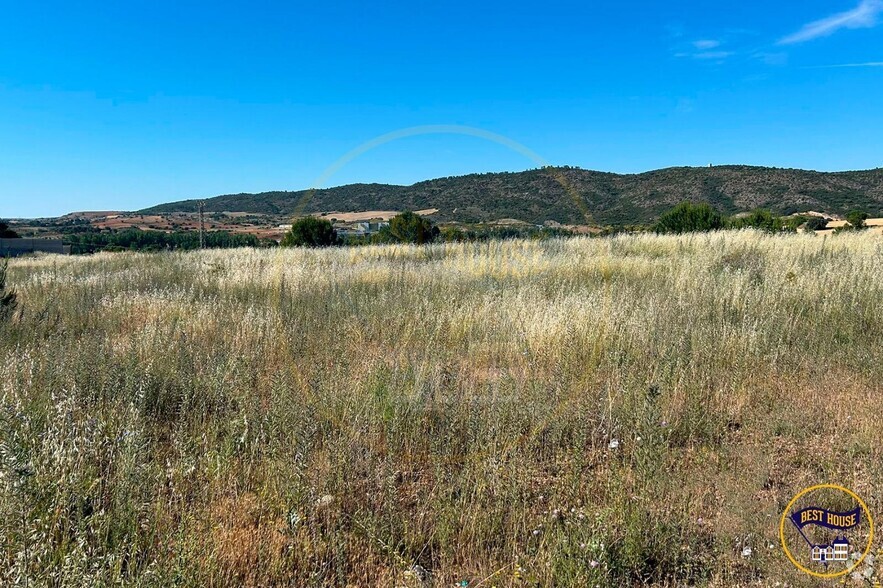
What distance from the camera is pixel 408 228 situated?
22.5 m

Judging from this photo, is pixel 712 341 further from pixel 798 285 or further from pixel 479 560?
pixel 479 560

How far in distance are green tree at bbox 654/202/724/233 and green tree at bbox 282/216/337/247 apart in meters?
15.3

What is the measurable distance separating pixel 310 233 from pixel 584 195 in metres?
13.8

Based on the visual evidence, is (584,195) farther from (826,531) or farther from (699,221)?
(826,531)

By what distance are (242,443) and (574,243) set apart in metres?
11.4

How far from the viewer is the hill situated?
16.7m

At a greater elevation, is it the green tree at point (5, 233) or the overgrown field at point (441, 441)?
the green tree at point (5, 233)

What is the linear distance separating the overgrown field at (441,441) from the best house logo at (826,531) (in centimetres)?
9

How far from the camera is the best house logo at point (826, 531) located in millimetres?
1877

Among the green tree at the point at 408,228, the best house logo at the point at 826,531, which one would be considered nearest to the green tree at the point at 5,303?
the best house logo at the point at 826,531

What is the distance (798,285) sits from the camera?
6020 mm

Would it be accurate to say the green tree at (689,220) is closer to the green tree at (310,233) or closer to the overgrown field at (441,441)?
the overgrown field at (441,441)

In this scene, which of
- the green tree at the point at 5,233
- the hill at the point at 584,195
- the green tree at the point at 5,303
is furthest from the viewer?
the green tree at the point at 5,233

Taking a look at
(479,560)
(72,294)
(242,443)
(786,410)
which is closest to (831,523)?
(786,410)
